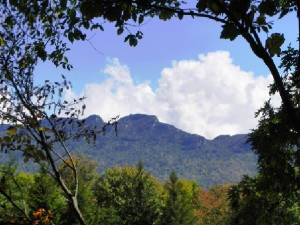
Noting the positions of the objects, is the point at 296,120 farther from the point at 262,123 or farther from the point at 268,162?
the point at 262,123

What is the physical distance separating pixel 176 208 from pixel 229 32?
1559 inches

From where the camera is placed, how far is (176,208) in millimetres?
40594

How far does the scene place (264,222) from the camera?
15.9 m

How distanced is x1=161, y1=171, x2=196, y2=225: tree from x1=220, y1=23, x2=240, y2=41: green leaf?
38.5m

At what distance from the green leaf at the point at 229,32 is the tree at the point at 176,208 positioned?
3847cm

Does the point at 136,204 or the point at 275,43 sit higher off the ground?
the point at 136,204

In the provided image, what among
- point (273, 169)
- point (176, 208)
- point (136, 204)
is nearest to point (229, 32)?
point (273, 169)

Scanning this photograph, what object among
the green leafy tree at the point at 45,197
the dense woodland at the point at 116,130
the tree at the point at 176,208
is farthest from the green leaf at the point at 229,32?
the tree at the point at 176,208

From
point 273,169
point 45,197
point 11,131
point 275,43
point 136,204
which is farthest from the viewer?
point 136,204

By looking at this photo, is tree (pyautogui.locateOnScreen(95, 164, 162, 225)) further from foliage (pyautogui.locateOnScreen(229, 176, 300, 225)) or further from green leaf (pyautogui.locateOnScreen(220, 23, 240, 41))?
green leaf (pyautogui.locateOnScreen(220, 23, 240, 41))

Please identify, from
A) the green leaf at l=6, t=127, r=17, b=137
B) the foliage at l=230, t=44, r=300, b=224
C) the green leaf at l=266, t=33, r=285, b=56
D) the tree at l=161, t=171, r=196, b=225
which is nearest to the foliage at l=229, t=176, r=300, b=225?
the foliage at l=230, t=44, r=300, b=224

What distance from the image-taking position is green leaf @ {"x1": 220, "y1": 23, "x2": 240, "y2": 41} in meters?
2.66

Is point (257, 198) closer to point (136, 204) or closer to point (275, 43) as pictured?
point (275, 43)

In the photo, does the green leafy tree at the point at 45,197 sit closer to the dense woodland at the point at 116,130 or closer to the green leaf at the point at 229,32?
the dense woodland at the point at 116,130
